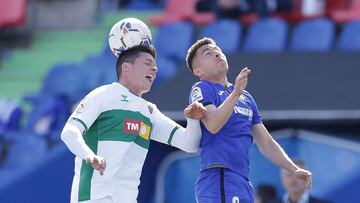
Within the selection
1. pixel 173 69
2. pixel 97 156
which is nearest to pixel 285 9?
pixel 173 69

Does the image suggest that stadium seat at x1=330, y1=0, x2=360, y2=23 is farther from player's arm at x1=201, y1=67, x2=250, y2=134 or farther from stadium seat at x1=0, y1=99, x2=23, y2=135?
player's arm at x1=201, y1=67, x2=250, y2=134

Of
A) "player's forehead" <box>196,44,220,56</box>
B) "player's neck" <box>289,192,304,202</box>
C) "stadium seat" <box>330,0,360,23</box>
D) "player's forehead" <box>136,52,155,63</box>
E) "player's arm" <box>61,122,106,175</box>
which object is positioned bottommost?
"player's neck" <box>289,192,304,202</box>

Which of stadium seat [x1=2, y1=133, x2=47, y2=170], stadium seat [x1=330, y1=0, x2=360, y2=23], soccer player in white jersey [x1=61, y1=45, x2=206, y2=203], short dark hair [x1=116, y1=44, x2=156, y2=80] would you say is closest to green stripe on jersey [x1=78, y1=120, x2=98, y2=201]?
soccer player in white jersey [x1=61, y1=45, x2=206, y2=203]

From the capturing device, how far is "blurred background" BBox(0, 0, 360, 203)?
10859mm

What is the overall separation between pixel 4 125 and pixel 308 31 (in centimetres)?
312

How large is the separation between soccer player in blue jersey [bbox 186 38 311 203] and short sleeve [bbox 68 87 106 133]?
50cm

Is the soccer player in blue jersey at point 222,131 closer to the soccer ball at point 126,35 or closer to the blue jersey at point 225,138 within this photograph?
the blue jersey at point 225,138

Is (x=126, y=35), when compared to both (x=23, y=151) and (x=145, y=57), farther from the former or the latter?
(x=23, y=151)

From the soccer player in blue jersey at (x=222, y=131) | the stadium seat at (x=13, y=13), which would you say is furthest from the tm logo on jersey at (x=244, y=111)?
the stadium seat at (x=13, y=13)

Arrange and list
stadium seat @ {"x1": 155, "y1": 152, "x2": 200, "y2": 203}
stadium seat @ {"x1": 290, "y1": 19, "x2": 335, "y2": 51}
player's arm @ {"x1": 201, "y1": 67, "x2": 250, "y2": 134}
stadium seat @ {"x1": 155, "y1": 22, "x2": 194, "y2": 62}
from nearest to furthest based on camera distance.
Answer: player's arm @ {"x1": 201, "y1": 67, "x2": 250, "y2": 134} → stadium seat @ {"x1": 155, "y1": 152, "x2": 200, "y2": 203} → stadium seat @ {"x1": 290, "y1": 19, "x2": 335, "y2": 51} → stadium seat @ {"x1": 155, "y1": 22, "x2": 194, "y2": 62}

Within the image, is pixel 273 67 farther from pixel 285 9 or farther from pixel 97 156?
pixel 97 156

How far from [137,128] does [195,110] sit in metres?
0.35

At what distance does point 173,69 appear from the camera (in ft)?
39.5

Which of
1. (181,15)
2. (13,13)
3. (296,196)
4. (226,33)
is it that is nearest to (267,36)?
(226,33)
